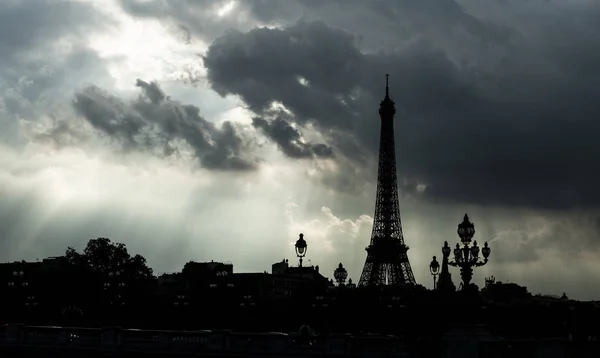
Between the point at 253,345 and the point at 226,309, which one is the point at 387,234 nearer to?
the point at 226,309

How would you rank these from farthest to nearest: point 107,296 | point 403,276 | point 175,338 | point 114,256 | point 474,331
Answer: point 403,276 < point 114,256 < point 107,296 < point 175,338 < point 474,331

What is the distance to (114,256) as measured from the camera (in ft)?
549

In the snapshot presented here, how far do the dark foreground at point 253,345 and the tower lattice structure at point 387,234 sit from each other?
127m

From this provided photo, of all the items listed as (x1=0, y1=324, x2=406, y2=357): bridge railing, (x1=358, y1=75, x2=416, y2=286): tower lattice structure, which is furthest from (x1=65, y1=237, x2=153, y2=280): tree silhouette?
(x1=0, y1=324, x2=406, y2=357): bridge railing

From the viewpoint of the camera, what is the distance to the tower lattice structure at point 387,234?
178250 mm

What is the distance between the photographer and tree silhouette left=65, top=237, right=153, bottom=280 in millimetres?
165875

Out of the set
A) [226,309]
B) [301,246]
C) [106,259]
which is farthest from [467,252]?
[106,259]

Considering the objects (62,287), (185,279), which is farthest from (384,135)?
(62,287)

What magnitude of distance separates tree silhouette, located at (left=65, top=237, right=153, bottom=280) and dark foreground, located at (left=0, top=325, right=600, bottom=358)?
11483cm

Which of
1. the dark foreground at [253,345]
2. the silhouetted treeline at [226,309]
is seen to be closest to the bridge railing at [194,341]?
the dark foreground at [253,345]

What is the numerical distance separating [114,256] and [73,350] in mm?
121109

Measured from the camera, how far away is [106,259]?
168m

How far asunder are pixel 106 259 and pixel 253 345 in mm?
128707

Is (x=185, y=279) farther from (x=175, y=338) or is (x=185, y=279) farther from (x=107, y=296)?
(x=175, y=338)
